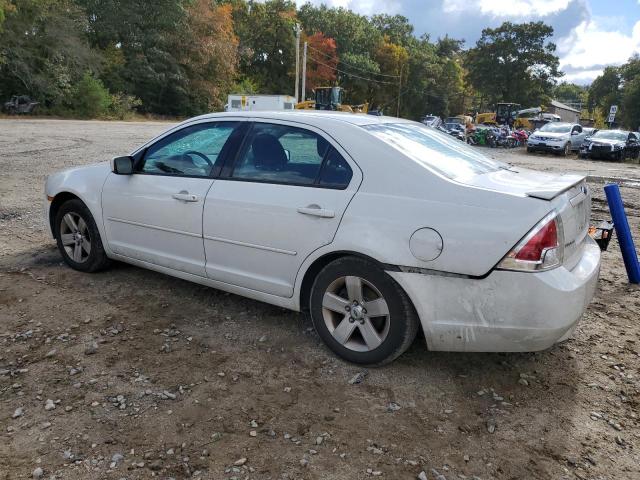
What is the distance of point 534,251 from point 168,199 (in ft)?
8.69

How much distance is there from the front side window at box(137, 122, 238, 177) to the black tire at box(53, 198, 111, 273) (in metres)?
0.79

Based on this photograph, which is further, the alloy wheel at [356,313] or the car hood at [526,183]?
the alloy wheel at [356,313]

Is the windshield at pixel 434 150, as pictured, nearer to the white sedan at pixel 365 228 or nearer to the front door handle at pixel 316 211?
the white sedan at pixel 365 228

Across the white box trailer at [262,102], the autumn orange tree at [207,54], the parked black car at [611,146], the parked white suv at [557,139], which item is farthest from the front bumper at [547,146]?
the autumn orange tree at [207,54]

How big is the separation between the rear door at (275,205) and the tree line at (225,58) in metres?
34.1

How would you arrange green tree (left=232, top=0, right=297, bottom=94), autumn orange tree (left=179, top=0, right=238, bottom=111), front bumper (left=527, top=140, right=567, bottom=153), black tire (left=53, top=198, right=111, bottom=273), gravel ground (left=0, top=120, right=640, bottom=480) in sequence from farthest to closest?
green tree (left=232, top=0, right=297, bottom=94) → autumn orange tree (left=179, top=0, right=238, bottom=111) → front bumper (left=527, top=140, right=567, bottom=153) → black tire (left=53, top=198, right=111, bottom=273) → gravel ground (left=0, top=120, right=640, bottom=480)

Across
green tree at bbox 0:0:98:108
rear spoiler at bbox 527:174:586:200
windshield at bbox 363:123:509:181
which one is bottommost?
rear spoiler at bbox 527:174:586:200

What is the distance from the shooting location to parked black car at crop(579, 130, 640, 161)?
76.4 feet

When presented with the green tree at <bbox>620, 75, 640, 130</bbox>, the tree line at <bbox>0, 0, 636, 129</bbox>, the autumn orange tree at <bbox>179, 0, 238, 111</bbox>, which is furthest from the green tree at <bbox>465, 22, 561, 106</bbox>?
the autumn orange tree at <bbox>179, 0, 238, 111</bbox>

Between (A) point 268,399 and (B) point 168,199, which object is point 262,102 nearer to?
(B) point 168,199

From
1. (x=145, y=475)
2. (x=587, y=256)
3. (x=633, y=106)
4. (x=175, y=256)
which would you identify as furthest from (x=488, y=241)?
(x=633, y=106)

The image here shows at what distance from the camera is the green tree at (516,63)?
219 feet

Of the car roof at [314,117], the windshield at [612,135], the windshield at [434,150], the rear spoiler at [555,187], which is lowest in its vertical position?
the windshield at [612,135]

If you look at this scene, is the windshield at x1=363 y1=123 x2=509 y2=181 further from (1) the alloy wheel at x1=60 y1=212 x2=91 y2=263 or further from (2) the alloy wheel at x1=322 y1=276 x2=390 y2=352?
(1) the alloy wheel at x1=60 y1=212 x2=91 y2=263
